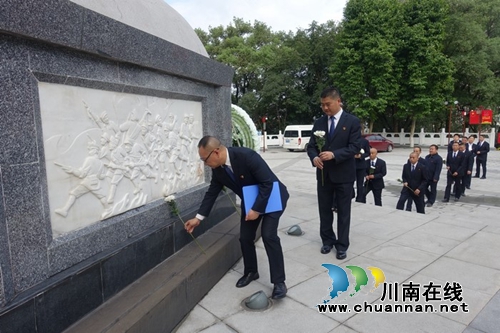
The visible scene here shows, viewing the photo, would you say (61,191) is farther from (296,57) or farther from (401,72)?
(296,57)

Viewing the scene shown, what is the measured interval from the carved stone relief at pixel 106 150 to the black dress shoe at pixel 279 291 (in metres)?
1.37

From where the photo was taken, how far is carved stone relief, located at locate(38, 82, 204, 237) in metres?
2.26

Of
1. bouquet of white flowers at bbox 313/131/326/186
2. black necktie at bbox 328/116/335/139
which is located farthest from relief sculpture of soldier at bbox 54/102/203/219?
Answer: black necktie at bbox 328/116/335/139

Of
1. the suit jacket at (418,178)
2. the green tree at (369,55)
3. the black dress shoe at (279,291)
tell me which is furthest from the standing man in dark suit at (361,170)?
the green tree at (369,55)

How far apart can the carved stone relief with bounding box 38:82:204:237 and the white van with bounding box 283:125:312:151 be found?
20887 millimetres

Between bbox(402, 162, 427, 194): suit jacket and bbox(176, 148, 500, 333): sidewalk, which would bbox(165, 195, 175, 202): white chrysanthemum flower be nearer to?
bbox(176, 148, 500, 333): sidewalk

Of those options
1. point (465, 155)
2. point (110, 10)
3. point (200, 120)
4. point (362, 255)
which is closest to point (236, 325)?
point (362, 255)

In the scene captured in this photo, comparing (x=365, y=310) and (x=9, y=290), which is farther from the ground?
(x=9, y=290)

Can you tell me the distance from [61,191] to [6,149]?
496 mm

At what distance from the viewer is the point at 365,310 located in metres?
Result: 2.73

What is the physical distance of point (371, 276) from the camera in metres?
3.29

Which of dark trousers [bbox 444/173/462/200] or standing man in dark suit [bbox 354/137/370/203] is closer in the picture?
standing man in dark suit [bbox 354/137/370/203]

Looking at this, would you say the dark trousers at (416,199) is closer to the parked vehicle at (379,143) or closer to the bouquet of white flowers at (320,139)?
the bouquet of white flowers at (320,139)

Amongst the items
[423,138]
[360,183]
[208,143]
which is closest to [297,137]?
[423,138]
